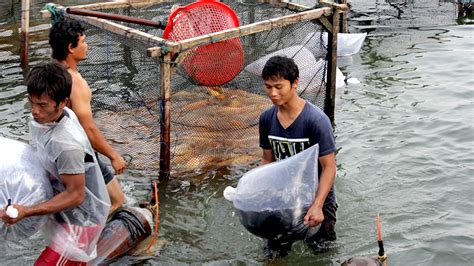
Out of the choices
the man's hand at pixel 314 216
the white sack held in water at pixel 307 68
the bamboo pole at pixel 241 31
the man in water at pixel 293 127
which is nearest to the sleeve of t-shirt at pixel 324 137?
the man in water at pixel 293 127

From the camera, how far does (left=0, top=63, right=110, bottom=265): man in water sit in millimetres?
3602

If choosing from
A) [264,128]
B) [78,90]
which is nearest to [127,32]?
[78,90]

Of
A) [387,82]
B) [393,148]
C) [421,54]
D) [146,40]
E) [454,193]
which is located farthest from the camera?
[421,54]

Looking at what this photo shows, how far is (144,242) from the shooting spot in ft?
16.6

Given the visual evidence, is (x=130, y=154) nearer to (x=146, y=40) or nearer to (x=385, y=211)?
(x=146, y=40)

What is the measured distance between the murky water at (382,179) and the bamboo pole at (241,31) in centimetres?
145

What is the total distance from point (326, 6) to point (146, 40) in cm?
228

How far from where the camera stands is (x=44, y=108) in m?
3.62

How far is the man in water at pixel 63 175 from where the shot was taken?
3602 millimetres

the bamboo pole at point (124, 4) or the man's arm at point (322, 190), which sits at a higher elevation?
the bamboo pole at point (124, 4)

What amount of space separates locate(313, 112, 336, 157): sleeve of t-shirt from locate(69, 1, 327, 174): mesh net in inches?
91.6

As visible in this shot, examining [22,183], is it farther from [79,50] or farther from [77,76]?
[79,50]

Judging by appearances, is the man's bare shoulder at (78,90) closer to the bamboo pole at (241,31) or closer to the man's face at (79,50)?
the man's face at (79,50)

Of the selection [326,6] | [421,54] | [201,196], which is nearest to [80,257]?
[201,196]
